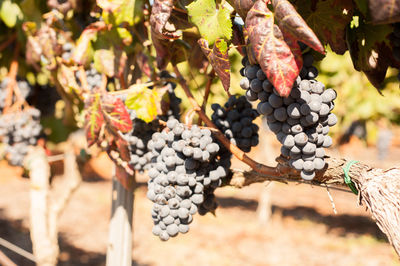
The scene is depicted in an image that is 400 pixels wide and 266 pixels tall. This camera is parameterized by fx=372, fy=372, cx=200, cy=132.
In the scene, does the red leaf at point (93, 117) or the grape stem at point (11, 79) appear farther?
the grape stem at point (11, 79)

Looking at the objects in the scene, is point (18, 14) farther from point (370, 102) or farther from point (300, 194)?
point (300, 194)

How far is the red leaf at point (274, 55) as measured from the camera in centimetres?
85

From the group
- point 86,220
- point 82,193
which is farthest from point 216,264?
point 82,193

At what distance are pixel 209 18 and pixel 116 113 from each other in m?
0.58

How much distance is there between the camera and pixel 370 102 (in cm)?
616

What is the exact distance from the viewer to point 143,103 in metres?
1.44

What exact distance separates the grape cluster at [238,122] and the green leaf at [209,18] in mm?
413

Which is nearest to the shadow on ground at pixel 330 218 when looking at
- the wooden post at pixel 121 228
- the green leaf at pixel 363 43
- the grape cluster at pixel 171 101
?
the wooden post at pixel 121 228

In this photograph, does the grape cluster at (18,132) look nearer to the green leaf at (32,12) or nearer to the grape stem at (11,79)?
the grape stem at (11,79)

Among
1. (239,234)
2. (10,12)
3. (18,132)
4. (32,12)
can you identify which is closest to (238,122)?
(32,12)

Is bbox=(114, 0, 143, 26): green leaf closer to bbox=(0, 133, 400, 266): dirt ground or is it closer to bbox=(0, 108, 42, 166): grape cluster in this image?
bbox=(0, 108, 42, 166): grape cluster

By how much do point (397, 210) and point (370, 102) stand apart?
5.72 meters

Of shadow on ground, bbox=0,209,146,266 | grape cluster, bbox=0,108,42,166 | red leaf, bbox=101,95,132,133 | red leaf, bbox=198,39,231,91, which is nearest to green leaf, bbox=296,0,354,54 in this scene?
red leaf, bbox=198,39,231,91

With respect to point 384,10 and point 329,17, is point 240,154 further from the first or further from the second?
point 384,10
